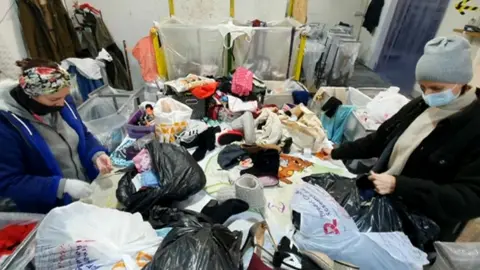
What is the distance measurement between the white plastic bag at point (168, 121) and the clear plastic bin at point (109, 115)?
0.37 m

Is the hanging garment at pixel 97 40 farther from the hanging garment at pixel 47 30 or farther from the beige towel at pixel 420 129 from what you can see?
the beige towel at pixel 420 129

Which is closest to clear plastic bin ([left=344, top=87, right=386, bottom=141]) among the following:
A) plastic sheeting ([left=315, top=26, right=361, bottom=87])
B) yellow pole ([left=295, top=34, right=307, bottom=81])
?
yellow pole ([left=295, top=34, right=307, bottom=81])

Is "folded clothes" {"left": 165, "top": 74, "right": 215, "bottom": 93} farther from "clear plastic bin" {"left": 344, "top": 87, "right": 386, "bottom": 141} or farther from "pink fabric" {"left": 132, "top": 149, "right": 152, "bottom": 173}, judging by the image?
"clear plastic bin" {"left": 344, "top": 87, "right": 386, "bottom": 141}

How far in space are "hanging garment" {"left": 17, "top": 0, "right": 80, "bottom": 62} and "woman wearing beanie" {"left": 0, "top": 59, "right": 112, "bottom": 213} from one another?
6.40ft

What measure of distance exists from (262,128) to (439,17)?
3781mm

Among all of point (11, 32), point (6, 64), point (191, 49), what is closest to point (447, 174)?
point (191, 49)

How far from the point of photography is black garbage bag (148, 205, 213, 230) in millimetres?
1049

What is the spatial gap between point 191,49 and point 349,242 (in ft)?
7.27

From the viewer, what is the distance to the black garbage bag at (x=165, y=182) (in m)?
1.18

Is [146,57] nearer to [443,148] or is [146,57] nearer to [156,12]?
[156,12]

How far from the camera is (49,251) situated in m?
0.82

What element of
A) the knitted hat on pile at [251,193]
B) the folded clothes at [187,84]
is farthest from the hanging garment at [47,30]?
the knitted hat on pile at [251,193]

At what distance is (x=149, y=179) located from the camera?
1.27 m

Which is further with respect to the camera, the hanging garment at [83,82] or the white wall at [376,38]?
the white wall at [376,38]
